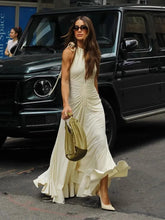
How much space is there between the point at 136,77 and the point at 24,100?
1948mm

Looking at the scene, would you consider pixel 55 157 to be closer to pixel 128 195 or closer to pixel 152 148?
pixel 128 195

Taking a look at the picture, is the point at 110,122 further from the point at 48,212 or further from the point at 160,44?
the point at 48,212

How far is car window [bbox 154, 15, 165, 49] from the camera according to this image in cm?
939

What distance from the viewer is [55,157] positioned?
6227 millimetres

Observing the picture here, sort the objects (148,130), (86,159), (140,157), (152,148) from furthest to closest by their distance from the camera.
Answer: (148,130) → (152,148) → (140,157) → (86,159)

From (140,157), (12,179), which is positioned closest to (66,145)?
(12,179)

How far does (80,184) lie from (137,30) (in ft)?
11.4

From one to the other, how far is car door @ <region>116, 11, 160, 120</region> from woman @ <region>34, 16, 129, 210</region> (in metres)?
2.28

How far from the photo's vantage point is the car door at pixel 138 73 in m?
8.45

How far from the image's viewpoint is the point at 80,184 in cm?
615

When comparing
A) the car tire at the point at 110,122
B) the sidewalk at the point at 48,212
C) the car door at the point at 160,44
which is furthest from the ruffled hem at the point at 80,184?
the car door at the point at 160,44

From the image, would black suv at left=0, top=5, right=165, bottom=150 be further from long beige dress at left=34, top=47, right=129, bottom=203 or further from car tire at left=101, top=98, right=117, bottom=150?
long beige dress at left=34, top=47, right=129, bottom=203

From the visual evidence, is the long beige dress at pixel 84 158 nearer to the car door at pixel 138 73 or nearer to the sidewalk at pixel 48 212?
the sidewalk at pixel 48 212

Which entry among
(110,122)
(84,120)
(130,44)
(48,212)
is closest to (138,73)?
(130,44)
